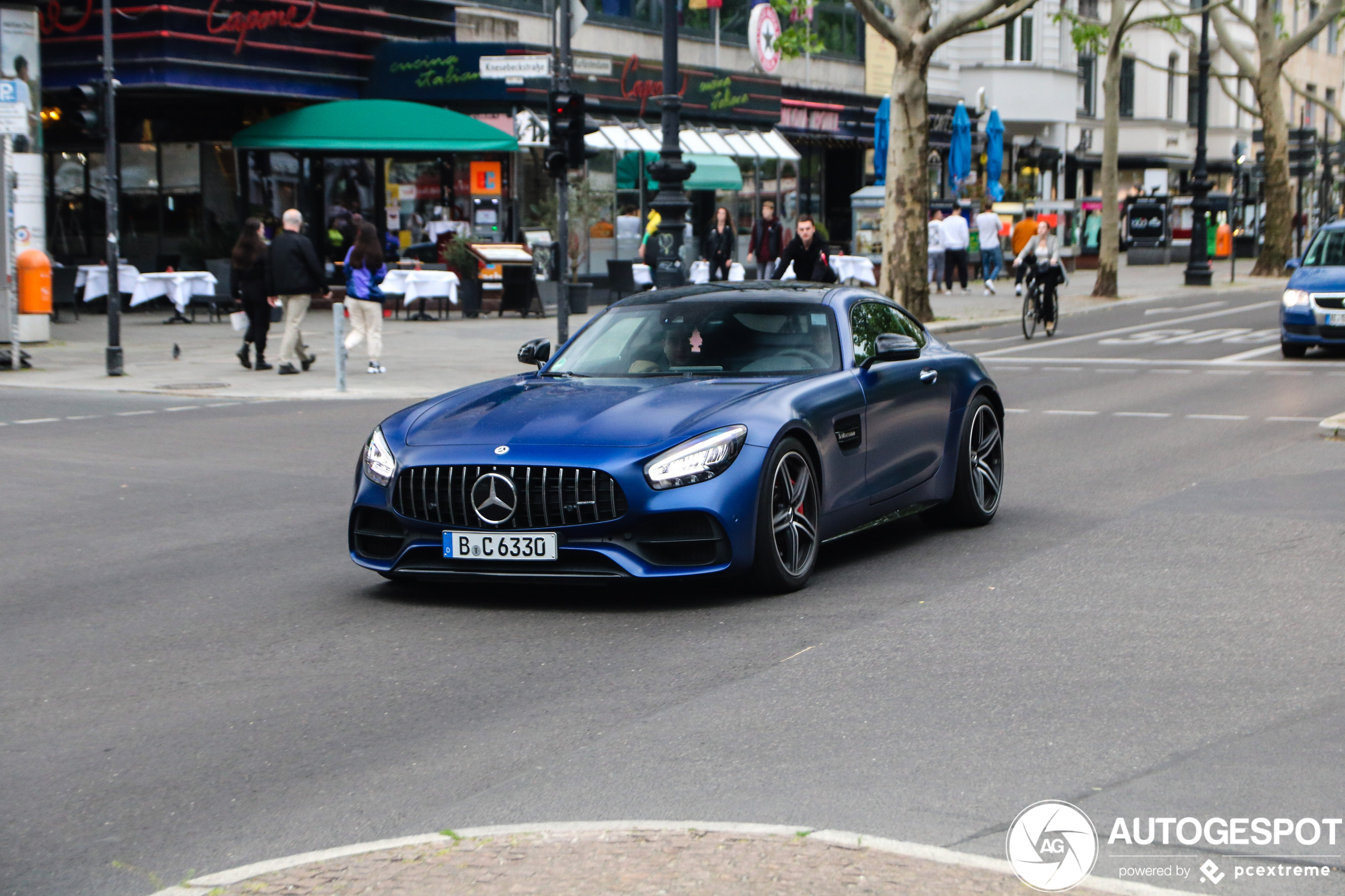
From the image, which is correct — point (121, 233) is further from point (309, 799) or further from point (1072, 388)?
point (309, 799)

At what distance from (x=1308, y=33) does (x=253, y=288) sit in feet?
121

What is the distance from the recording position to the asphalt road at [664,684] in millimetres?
4730

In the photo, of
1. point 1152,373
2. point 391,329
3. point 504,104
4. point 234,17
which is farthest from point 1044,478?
point 504,104

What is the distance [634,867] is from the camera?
4117 mm

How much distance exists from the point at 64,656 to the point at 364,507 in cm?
147

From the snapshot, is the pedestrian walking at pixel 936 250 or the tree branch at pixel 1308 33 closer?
the pedestrian walking at pixel 936 250

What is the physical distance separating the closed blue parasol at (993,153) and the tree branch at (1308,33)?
8968mm

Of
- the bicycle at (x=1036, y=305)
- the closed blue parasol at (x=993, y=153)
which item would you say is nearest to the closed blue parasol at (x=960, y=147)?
the closed blue parasol at (x=993, y=153)

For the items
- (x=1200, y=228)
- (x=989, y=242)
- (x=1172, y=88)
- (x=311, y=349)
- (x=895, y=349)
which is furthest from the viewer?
(x=1172, y=88)

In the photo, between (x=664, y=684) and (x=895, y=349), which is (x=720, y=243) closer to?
(x=895, y=349)

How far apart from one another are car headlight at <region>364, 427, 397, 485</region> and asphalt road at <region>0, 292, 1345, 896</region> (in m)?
0.56

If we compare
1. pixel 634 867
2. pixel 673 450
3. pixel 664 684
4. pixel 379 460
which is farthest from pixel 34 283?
pixel 634 867

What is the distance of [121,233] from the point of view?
105 ft

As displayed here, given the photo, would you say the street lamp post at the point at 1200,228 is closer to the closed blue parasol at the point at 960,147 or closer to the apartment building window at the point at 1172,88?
the closed blue parasol at the point at 960,147
